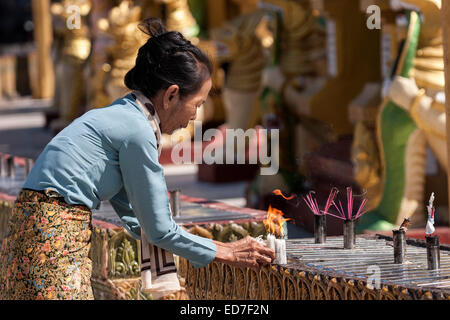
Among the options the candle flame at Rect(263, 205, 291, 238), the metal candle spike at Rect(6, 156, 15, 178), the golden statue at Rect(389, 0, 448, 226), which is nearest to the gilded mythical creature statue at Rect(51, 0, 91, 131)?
the metal candle spike at Rect(6, 156, 15, 178)

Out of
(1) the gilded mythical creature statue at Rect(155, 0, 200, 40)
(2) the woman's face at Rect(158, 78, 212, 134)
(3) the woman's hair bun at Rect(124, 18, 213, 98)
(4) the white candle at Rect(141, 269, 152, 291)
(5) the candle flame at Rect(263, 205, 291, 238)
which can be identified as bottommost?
(4) the white candle at Rect(141, 269, 152, 291)

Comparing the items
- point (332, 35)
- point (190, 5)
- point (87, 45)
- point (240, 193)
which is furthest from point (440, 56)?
point (87, 45)

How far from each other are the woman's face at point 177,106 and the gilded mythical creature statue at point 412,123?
2.52 metres

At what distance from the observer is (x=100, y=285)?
365 cm

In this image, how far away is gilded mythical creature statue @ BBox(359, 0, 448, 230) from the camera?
15.5 ft

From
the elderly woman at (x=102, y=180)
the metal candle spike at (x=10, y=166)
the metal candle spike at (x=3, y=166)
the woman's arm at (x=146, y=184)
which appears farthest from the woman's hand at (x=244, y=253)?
the metal candle spike at (x=3, y=166)

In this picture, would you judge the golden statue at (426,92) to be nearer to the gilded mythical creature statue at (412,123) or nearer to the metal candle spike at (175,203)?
the gilded mythical creature statue at (412,123)

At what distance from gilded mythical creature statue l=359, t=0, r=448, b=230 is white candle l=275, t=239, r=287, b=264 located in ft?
7.21

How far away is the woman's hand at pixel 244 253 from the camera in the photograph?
7.82 ft

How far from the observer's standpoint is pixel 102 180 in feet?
7.35

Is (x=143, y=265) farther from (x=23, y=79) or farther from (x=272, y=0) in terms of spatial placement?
(x=23, y=79)

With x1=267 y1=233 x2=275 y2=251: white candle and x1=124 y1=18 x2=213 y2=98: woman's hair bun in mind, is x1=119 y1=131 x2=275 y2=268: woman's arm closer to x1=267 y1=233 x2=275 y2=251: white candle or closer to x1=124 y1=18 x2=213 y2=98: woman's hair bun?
x1=124 y1=18 x2=213 y2=98: woman's hair bun
